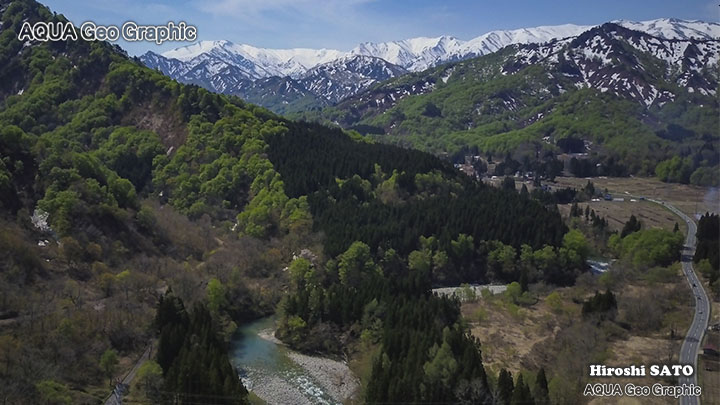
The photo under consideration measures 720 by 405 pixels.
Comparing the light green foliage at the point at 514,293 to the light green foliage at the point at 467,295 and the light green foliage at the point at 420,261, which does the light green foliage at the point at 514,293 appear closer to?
the light green foliage at the point at 467,295

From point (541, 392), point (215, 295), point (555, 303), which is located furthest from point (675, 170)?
point (215, 295)

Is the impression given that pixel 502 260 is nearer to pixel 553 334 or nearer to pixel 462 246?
pixel 462 246

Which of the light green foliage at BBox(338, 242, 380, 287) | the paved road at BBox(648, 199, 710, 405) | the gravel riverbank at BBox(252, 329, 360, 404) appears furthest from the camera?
the light green foliage at BBox(338, 242, 380, 287)

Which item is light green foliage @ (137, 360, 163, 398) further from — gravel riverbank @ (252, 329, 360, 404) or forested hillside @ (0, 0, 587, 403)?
gravel riverbank @ (252, 329, 360, 404)

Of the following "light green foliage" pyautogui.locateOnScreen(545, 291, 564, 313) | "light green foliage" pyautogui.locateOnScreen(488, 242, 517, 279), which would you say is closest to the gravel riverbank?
"light green foliage" pyautogui.locateOnScreen(545, 291, 564, 313)

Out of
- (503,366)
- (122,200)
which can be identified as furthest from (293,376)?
(122,200)

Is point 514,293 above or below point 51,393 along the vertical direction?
below
